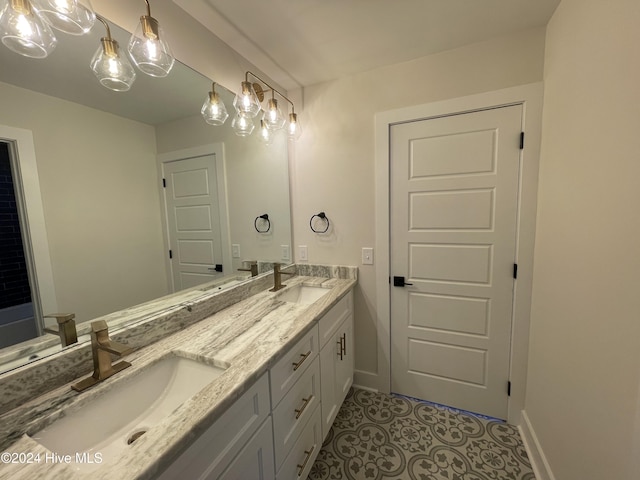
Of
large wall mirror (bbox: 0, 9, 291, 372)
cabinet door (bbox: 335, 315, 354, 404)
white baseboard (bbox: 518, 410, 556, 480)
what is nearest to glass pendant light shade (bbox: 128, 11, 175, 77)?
large wall mirror (bbox: 0, 9, 291, 372)

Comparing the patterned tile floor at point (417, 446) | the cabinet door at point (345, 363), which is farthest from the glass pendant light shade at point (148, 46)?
the patterned tile floor at point (417, 446)

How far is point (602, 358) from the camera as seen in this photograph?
3.09 ft

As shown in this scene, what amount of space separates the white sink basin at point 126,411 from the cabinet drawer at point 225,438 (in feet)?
0.52

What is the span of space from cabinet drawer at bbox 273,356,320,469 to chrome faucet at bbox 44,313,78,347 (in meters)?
0.78

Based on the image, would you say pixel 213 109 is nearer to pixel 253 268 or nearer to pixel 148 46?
pixel 148 46

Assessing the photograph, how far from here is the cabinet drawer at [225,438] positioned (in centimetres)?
67

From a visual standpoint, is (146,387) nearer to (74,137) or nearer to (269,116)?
(74,137)

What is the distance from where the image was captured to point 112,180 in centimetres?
108

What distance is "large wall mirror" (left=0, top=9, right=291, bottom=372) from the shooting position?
0.87 m

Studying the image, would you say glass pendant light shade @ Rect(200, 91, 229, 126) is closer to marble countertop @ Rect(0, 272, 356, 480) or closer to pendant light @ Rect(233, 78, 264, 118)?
pendant light @ Rect(233, 78, 264, 118)

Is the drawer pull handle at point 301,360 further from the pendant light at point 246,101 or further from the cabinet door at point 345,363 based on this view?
the pendant light at point 246,101

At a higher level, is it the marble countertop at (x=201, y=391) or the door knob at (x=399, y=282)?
the door knob at (x=399, y=282)

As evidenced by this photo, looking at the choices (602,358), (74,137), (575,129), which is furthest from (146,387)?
(575,129)

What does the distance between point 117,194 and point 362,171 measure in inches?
58.5
